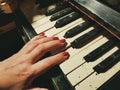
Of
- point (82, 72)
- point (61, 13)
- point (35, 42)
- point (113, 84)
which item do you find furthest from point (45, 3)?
point (113, 84)

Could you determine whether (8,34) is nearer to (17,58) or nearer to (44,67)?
(17,58)

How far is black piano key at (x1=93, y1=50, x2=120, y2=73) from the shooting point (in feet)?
3.51

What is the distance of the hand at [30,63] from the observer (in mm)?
1091

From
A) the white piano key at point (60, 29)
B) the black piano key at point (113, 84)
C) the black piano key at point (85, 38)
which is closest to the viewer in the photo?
the black piano key at point (113, 84)

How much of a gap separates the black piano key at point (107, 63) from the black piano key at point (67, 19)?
47 centimetres

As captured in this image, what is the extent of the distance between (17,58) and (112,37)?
25.8 inches

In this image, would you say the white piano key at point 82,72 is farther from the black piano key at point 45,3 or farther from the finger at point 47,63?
the black piano key at point 45,3

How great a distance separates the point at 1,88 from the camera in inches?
41.9

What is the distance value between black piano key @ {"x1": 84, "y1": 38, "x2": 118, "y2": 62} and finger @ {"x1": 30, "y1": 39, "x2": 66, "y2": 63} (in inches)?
8.1

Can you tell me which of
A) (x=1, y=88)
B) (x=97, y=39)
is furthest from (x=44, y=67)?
(x=97, y=39)

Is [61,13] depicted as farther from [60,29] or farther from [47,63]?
[47,63]

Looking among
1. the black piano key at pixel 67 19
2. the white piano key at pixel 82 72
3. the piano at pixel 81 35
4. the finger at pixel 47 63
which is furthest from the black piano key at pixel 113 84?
the black piano key at pixel 67 19

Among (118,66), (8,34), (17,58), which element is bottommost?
(8,34)

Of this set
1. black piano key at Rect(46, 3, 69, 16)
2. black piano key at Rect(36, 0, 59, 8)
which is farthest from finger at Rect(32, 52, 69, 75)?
black piano key at Rect(36, 0, 59, 8)
